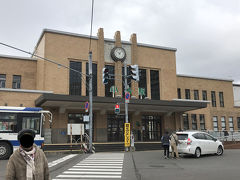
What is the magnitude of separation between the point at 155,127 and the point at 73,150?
14.3 meters

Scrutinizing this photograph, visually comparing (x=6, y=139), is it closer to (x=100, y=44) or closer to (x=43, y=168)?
(x=43, y=168)

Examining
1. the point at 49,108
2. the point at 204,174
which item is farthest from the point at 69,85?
the point at 204,174

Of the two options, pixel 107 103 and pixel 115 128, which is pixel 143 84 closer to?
pixel 115 128

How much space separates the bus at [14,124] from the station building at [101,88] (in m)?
5.37

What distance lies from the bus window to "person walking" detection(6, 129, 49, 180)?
1540 centimetres

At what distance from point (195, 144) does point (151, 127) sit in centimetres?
1661

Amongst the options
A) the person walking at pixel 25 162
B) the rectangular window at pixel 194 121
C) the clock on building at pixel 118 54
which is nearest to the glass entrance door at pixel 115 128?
the clock on building at pixel 118 54

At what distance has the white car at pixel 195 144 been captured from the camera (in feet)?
54.9

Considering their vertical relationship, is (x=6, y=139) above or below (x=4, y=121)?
below

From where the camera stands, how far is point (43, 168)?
3.66 meters

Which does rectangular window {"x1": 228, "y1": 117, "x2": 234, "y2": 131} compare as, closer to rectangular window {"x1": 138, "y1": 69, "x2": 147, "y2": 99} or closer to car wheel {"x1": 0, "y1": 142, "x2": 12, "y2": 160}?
rectangular window {"x1": 138, "y1": 69, "x2": 147, "y2": 99}

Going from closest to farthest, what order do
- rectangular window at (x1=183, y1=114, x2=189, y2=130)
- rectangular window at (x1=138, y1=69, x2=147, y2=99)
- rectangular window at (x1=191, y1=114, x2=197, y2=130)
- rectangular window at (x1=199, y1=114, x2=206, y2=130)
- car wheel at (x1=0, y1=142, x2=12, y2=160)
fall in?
1. car wheel at (x1=0, y1=142, x2=12, y2=160)
2. rectangular window at (x1=138, y1=69, x2=147, y2=99)
3. rectangular window at (x1=183, y1=114, x2=189, y2=130)
4. rectangular window at (x1=191, y1=114, x2=197, y2=130)
5. rectangular window at (x1=199, y1=114, x2=206, y2=130)

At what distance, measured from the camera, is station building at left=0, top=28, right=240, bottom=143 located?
2716 cm

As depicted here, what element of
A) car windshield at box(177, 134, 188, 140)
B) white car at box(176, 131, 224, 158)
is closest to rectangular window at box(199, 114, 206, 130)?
white car at box(176, 131, 224, 158)
